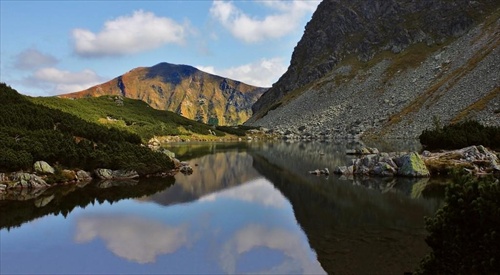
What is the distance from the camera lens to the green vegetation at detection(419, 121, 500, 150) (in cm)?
5004

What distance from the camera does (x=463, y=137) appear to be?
5178 cm

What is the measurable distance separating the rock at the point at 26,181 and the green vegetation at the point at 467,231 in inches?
1518

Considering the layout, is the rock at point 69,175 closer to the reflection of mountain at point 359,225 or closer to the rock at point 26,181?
the rock at point 26,181

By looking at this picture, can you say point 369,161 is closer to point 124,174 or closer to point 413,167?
point 413,167

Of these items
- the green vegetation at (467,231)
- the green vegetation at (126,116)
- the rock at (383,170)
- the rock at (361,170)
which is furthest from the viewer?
the green vegetation at (126,116)

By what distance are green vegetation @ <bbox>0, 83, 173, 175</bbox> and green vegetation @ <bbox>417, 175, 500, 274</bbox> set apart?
130ft

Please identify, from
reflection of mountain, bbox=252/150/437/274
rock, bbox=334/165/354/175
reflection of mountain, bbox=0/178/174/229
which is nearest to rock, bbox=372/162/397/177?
rock, bbox=334/165/354/175

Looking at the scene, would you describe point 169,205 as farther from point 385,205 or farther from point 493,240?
point 493,240

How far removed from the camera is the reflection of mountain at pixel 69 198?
29109mm

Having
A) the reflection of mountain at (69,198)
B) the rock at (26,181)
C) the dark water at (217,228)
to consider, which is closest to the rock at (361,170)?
the dark water at (217,228)

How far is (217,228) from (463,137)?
4042 centimetres

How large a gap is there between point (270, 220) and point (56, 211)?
55.9ft

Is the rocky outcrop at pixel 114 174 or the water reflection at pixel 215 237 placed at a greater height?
the rocky outcrop at pixel 114 174

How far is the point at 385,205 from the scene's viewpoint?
1180 inches
